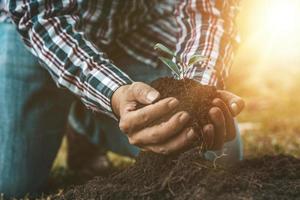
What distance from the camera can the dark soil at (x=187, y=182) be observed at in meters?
1.70

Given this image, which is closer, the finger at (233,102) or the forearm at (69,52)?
the finger at (233,102)

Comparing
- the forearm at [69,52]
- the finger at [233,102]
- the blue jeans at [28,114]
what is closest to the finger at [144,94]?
the forearm at [69,52]

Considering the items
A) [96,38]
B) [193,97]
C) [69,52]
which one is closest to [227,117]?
[193,97]

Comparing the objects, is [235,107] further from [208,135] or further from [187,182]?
[187,182]

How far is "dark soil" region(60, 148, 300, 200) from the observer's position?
170 centimetres

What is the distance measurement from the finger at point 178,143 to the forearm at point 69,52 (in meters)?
0.34

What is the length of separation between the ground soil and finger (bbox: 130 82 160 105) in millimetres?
105

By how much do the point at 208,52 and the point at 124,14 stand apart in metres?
0.77

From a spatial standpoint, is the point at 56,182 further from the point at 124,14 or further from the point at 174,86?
the point at 174,86

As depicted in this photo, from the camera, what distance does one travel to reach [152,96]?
5.95ft

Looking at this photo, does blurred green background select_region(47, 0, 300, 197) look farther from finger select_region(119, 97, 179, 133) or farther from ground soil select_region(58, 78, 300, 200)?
finger select_region(119, 97, 179, 133)

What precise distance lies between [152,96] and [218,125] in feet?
0.89

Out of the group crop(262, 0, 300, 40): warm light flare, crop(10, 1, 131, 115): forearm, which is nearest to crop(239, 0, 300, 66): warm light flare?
crop(262, 0, 300, 40): warm light flare

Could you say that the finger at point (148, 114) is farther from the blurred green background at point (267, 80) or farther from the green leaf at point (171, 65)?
the blurred green background at point (267, 80)
